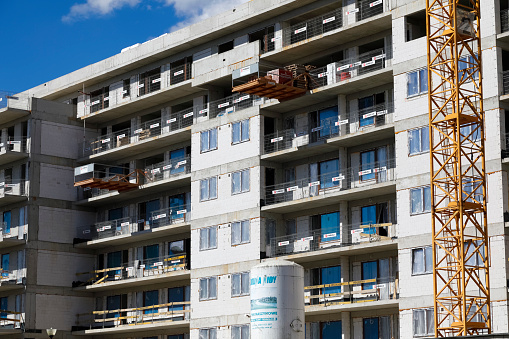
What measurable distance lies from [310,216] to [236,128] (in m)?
8.76

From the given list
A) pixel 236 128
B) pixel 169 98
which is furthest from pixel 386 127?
pixel 169 98

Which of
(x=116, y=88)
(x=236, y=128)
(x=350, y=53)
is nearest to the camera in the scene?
(x=350, y=53)

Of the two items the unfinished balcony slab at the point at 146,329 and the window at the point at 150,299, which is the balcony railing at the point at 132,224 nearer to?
the window at the point at 150,299

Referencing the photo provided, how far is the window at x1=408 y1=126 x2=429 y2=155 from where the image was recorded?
5969 cm

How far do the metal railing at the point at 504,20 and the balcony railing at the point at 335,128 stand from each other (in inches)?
366

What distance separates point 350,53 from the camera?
6712 centimetres

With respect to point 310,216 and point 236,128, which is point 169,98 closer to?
point 236,128

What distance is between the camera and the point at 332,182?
66938 millimetres

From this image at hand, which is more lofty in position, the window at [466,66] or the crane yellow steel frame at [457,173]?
the window at [466,66]

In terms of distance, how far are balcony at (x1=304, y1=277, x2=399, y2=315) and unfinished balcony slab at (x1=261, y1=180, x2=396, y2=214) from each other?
552 centimetres

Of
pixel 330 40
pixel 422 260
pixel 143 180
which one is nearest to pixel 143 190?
pixel 143 180

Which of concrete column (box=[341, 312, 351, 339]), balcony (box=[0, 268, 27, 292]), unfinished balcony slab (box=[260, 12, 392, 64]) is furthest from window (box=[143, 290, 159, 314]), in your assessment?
unfinished balcony slab (box=[260, 12, 392, 64])

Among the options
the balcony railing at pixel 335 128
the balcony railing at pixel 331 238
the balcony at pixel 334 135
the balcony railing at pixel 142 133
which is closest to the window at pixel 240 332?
the balcony railing at pixel 331 238

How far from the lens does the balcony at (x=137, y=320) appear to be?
247 feet
